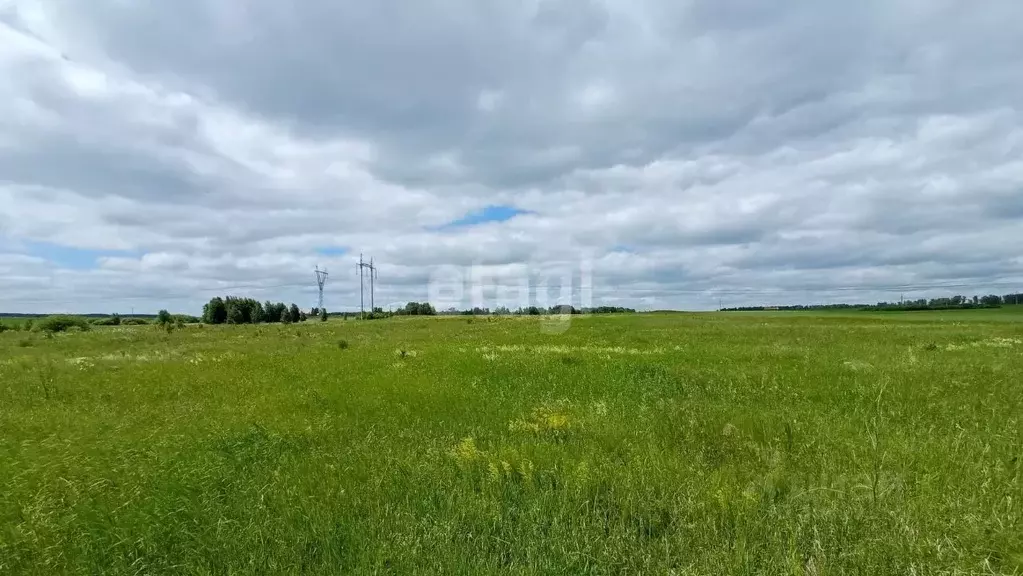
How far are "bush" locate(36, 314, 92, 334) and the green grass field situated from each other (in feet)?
241

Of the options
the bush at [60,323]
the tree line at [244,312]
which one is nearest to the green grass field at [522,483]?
the bush at [60,323]

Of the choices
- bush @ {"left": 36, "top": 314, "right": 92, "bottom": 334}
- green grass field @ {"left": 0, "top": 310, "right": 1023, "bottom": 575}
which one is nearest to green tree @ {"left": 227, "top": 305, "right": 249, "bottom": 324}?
bush @ {"left": 36, "top": 314, "right": 92, "bottom": 334}

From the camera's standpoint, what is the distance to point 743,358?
61.6ft

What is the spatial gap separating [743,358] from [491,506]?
1635cm

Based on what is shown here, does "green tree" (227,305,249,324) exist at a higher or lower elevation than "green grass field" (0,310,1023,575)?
higher

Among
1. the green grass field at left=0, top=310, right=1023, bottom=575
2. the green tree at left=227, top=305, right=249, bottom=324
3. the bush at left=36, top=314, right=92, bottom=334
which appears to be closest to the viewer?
the green grass field at left=0, top=310, right=1023, bottom=575

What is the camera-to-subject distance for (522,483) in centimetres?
573

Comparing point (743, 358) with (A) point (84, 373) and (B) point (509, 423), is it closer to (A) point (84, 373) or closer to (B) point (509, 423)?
(B) point (509, 423)

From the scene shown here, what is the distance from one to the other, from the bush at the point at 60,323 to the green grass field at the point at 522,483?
241 feet

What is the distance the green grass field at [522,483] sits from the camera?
4254 mm

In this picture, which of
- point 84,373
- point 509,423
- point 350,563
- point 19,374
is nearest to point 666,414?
point 509,423

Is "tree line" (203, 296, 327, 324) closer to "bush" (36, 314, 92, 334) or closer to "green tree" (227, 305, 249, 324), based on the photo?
"green tree" (227, 305, 249, 324)

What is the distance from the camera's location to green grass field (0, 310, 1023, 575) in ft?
14.0

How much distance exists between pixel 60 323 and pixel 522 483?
286ft
